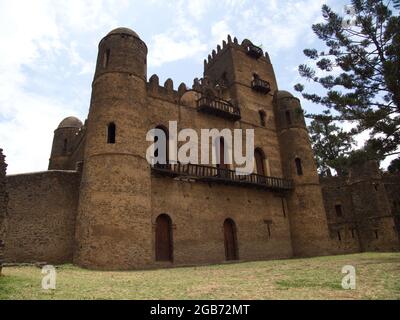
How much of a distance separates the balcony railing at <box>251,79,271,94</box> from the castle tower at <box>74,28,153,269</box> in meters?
9.44

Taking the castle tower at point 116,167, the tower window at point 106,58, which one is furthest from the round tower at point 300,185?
the tower window at point 106,58

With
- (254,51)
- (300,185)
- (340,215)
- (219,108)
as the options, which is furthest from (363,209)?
(254,51)

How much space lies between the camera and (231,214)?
18.6 meters

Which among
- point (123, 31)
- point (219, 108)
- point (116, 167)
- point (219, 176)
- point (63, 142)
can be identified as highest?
point (123, 31)

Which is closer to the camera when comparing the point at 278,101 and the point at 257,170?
the point at 257,170

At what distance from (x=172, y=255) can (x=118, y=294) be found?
369 inches

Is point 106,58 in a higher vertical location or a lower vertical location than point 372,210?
higher

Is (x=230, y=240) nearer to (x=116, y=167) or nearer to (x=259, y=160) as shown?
(x=259, y=160)

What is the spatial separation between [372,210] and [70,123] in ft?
83.7

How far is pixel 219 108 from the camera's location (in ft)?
67.0

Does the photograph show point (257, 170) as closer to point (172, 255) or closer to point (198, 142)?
point (198, 142)

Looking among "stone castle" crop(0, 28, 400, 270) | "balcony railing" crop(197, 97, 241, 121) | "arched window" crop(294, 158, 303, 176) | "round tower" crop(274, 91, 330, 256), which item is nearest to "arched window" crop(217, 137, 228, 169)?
"stone castle" crop(0, 28, 400, 270)

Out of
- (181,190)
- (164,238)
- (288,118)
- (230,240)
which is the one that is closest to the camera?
(164,238)


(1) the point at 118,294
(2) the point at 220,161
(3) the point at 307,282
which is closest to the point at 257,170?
(2) the point at 220,161
